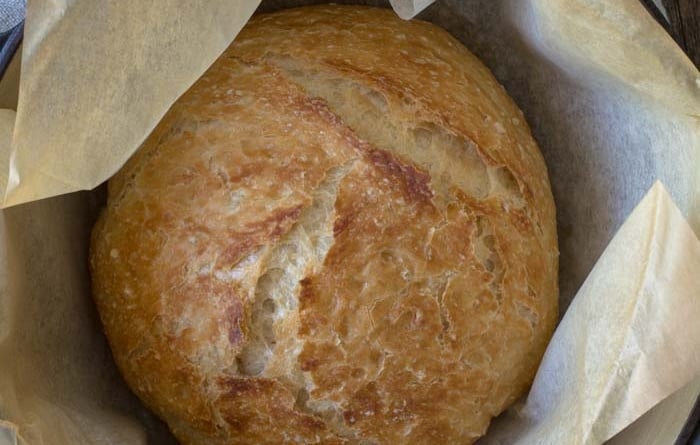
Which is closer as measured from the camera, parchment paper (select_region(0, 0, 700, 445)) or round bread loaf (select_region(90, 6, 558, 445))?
parchment paper (select_region(0, 0, 700, 445))

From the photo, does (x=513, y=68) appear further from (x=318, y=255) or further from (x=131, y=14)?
(x=131, y=14)

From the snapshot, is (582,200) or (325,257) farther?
(582,200)

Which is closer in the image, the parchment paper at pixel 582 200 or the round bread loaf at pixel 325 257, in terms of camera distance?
the parchment paper at pixel 582 200

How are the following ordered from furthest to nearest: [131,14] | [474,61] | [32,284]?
[474,61], [32,284], [131,14]

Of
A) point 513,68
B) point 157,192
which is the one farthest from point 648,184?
point 157,192
